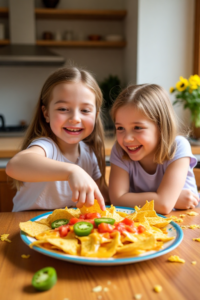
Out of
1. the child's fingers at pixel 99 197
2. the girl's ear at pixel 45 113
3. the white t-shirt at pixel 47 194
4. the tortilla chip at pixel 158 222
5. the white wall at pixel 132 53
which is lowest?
the white t-shirt at pixel 47 194

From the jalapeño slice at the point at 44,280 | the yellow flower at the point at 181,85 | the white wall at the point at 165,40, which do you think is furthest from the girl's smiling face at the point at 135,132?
the white wall at the point at 165,40

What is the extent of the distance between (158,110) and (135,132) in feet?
0.44

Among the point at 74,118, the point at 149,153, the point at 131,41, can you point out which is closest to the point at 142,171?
the point at 149,153

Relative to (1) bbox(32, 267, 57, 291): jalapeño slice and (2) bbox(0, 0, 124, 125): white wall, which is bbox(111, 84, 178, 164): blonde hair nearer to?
(1) bbox(32, 267, 57, 291): jalapeño slice

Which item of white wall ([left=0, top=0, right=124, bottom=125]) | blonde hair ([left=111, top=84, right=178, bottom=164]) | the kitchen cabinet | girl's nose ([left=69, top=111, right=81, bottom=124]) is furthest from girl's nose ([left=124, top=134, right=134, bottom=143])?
white wall ([left=0, top=0, right=124, bottom=125])

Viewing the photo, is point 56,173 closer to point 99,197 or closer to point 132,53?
point 99,197

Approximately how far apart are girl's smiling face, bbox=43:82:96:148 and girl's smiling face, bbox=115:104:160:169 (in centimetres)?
13

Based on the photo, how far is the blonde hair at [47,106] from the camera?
1.33 m

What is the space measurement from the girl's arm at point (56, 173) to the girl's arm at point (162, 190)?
313 mm

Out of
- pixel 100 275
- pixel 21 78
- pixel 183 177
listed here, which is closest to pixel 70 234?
pixel 100 275

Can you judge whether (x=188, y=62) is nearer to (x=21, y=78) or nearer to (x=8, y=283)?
(x=21, y=78)

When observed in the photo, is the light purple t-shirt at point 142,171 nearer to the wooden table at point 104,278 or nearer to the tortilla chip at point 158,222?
the tortilla chip at point 158,222

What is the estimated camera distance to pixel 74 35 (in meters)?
3.32

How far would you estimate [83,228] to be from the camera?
0.74 m
